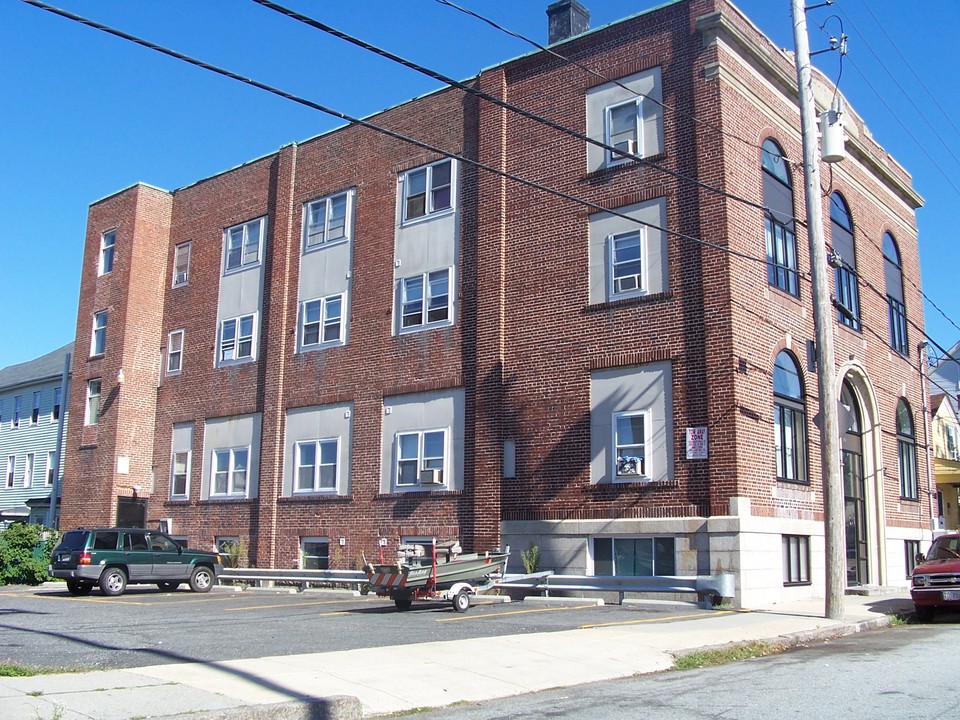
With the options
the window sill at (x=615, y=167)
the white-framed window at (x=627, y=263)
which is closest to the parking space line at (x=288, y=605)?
the white-framed window at (x=627, y=263)

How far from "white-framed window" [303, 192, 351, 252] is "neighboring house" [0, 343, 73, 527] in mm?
16991

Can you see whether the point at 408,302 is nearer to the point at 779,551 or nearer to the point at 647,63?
the point at 647,63

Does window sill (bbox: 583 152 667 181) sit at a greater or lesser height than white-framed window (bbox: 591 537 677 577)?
greater

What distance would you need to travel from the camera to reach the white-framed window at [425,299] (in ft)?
84.4

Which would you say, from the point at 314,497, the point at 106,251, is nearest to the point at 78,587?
the point at 314,497

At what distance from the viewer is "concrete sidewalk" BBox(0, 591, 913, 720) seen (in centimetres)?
852

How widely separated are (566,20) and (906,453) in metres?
16.8

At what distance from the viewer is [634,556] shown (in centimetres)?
2112

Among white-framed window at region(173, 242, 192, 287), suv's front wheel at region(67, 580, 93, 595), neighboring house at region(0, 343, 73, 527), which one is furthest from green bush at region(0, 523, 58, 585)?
neighboring house at region(0, 343, 73, 527)

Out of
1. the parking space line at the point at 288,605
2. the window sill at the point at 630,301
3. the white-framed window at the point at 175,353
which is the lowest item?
the parking space line at the point at 288,605

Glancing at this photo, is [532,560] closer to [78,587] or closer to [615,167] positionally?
[615,167]

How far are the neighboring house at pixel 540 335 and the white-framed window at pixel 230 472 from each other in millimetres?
85

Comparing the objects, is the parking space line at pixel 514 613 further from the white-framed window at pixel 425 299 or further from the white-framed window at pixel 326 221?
the white-framed window at pixel 326 221

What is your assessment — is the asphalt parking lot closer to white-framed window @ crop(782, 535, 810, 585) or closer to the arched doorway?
white-framed window @ crop(782, 535, 810, 585)
